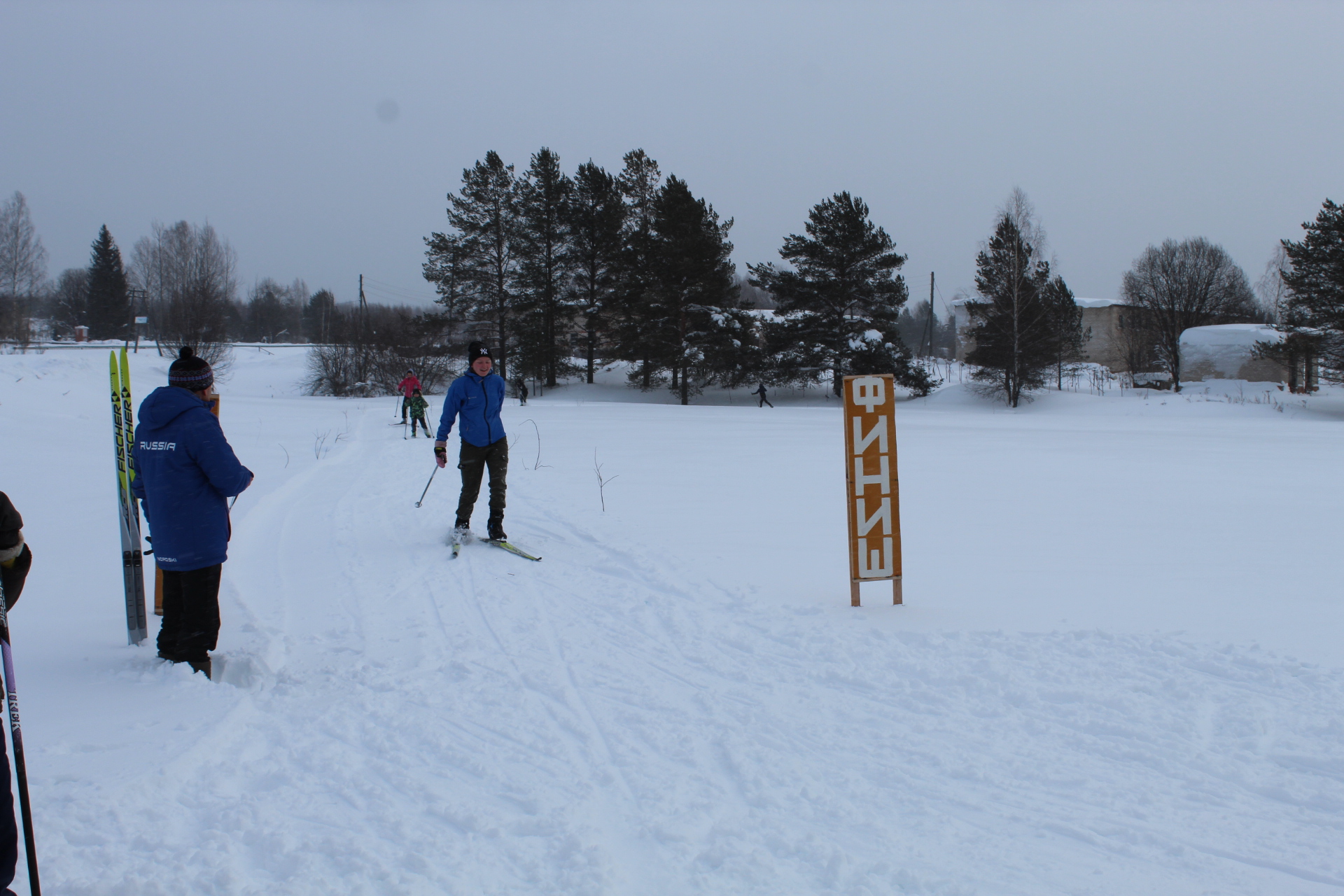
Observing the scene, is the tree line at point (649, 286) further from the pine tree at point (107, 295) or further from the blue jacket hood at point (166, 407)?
the pine tree at point (107, 295)

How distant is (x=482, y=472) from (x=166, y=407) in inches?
132

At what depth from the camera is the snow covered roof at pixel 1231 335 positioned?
3656 centimetres

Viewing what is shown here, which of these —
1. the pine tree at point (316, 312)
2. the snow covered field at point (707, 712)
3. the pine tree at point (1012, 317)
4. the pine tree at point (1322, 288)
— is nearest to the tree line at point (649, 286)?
the pine tree at point (1012, 317)

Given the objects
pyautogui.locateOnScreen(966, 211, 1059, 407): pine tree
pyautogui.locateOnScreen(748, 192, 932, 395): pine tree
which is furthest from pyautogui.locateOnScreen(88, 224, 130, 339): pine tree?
pyautogui.locateOnScreen(966, 211, 1059, 407): pine tree

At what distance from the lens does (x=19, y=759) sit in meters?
2.19

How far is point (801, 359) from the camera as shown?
36.1m

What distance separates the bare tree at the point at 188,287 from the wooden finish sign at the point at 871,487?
38886mm

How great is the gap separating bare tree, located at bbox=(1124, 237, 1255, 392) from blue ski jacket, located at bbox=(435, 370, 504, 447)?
130ft

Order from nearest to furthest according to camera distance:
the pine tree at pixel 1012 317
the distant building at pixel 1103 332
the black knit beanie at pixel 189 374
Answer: the black knit beanie at pixel 189 374 < the pine tree at pixel 1012 317 < the distant building at pixel 1103 332

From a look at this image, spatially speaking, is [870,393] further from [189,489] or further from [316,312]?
[316,312]

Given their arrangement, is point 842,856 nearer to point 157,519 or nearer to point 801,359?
point 157,519

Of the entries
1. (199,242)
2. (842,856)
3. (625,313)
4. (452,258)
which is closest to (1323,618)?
(842,856)

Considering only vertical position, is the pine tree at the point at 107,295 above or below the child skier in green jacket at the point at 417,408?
above

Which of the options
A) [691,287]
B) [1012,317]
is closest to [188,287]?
[691,287]
